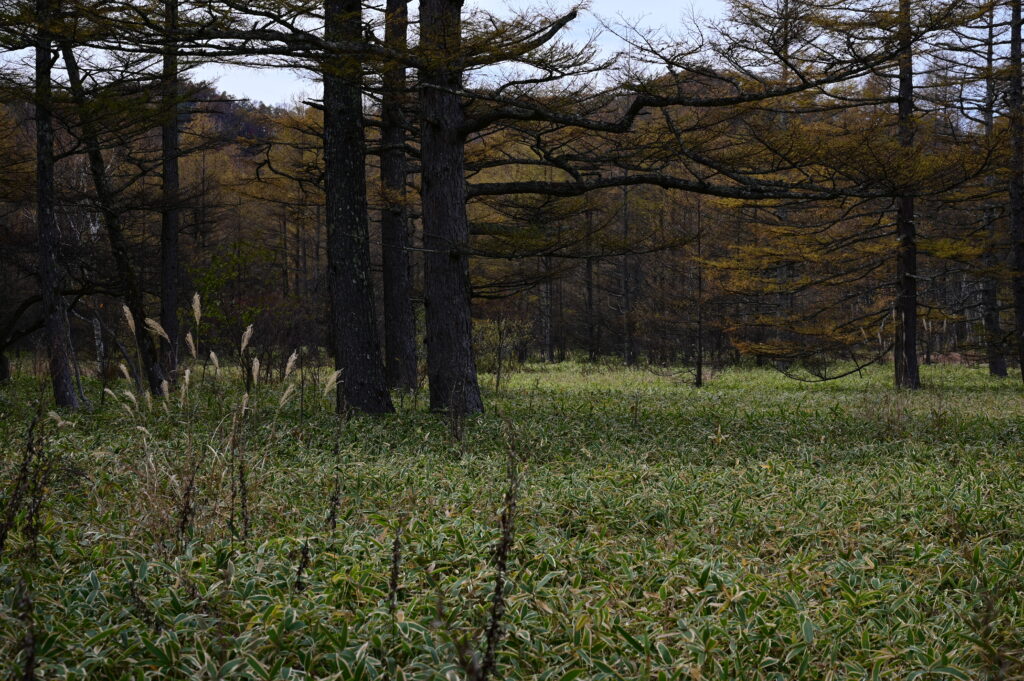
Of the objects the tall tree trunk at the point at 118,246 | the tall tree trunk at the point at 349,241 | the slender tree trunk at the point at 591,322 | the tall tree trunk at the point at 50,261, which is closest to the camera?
the tall tree trunk at the point at 349,241

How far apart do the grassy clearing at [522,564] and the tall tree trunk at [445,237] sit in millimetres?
2331

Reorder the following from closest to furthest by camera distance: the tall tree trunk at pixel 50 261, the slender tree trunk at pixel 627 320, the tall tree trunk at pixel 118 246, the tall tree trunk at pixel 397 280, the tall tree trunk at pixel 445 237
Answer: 1. the tall tree trunk at pixel 445 237
2. the tall tree trunk at pixel 50 261
3. the tall tree trunk at pixel 118 246
4. the tall tree trunk at pixel 397 280
5. the slender tree trunk at pixel 627 320

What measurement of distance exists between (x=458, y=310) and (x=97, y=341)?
381 inches

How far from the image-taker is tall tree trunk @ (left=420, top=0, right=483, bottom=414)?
837cm

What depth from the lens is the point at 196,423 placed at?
22.6 feet

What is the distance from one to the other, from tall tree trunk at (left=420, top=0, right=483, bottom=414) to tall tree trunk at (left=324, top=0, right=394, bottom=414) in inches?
28.7

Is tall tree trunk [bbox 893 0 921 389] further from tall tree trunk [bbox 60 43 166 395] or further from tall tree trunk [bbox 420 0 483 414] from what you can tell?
tall tree trunk [bbox 60 43 166 395]

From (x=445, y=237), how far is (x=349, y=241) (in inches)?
42.5

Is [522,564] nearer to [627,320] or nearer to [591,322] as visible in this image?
[627,320]

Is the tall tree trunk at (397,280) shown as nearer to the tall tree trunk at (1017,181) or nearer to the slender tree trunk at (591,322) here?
the tall tree trunk at (1017,181)

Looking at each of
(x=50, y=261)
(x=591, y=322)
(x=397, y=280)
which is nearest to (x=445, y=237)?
(x=397, y=280)

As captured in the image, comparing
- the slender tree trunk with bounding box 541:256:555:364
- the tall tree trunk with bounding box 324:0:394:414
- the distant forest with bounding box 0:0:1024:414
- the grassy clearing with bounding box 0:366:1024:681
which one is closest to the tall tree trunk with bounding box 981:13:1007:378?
the distant forest with bounding box 0:0:1024:414

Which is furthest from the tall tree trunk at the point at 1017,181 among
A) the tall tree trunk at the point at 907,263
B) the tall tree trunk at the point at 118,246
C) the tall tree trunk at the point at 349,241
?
the tall tree trunk at the point at 118,246

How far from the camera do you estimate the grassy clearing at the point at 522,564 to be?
2.43m
